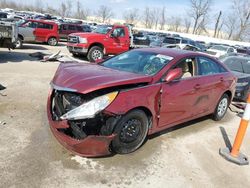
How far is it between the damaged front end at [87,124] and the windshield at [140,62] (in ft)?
3.60

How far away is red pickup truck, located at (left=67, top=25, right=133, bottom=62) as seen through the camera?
1384cm

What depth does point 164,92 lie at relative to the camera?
455 centimetres

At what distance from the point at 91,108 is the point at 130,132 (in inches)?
31.8

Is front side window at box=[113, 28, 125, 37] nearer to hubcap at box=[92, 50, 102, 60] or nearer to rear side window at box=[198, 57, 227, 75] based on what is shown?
hubcap at box=[92, 50, 102, 60]

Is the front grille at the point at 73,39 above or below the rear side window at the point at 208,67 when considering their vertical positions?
below

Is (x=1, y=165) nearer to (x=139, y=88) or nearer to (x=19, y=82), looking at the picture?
(x=139, y=88)

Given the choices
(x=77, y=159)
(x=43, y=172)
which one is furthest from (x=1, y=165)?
(x=77, y=159)

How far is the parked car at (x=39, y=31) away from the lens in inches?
687

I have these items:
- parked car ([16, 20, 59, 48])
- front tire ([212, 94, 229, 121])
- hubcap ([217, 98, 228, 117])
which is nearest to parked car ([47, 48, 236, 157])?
front tire ([212, 94, 229, 121])

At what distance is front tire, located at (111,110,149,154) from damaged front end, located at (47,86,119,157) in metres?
0.15

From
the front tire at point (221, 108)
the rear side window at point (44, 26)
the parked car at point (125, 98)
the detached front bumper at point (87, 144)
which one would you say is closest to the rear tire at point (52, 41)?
the rear side window at point (44, 26)

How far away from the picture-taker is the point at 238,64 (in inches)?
398

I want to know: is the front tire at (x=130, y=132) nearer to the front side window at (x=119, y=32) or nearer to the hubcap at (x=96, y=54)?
the hubcap at (x=96, y=54)

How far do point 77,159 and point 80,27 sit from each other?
74.7ft
